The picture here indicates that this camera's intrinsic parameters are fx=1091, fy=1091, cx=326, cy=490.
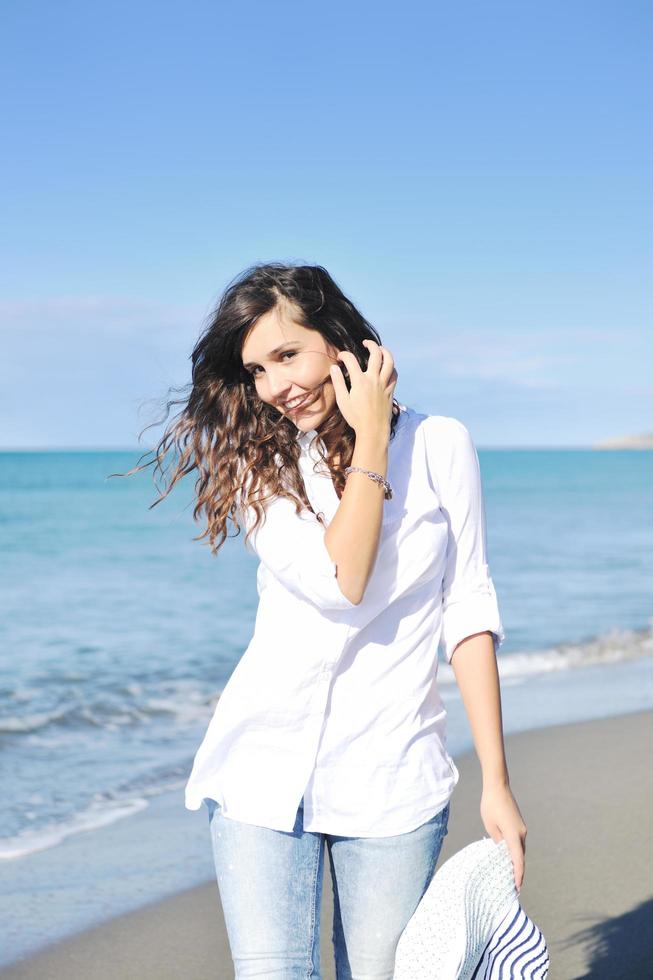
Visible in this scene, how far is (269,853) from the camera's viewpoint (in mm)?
2115

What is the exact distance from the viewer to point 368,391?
215 cm

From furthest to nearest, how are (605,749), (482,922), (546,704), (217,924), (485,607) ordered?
(546,704)
(605,749)
(217,924)
(485,607)
(482,922)

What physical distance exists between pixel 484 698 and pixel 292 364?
803mm

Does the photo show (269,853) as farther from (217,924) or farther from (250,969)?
(217,924)

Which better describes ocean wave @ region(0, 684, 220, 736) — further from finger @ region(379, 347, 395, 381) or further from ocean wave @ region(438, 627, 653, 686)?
finger @ region(379, 347, 395, 381)

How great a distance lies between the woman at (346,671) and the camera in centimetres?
211

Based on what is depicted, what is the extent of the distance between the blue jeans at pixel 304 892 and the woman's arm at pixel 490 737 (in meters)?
0.14

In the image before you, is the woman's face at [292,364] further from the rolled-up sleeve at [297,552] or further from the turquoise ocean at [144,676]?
the turquoise ocean at [144,676]

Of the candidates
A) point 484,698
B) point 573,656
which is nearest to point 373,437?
point 484,698

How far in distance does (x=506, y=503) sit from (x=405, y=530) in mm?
37282

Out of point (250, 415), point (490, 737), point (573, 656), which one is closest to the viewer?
point (490, 737)

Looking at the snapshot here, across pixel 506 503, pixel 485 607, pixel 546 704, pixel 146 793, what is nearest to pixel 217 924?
pixel 146 793

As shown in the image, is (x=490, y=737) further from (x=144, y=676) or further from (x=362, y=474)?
(x=144, y=676)

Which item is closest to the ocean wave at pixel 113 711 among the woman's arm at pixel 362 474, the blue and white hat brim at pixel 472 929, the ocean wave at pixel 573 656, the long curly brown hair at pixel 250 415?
the ocean wave at pixel 573 656
